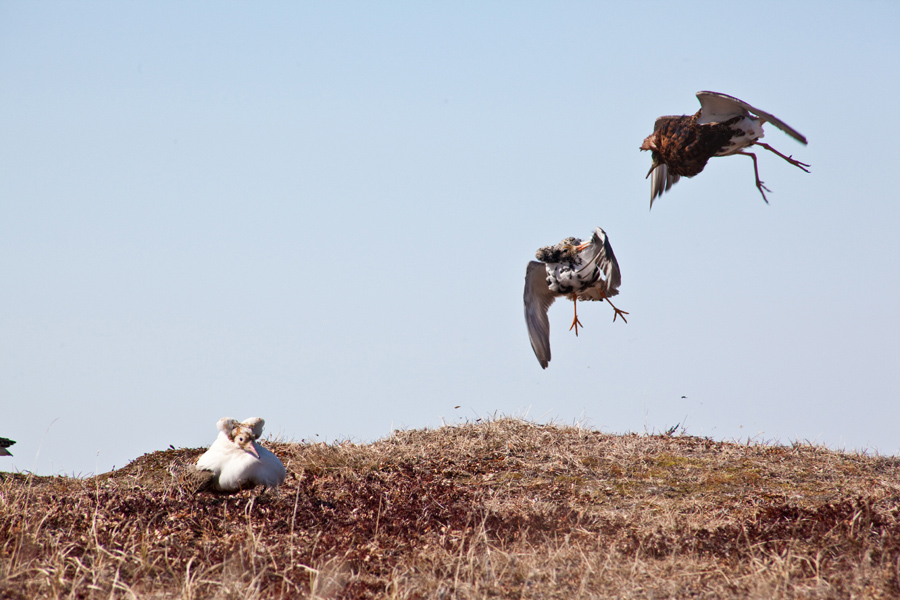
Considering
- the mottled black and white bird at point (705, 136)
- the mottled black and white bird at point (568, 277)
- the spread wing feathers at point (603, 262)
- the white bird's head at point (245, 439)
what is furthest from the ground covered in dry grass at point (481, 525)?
the mottled black and white bird at point (705, 136)

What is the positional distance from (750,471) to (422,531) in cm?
418

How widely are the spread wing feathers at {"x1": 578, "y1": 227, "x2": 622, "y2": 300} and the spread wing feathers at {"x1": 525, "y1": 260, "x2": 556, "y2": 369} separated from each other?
19.9 inches

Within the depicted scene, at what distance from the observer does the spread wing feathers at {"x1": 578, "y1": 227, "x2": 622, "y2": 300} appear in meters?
9.10

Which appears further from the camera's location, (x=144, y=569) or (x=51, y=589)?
(x=144, y=569)

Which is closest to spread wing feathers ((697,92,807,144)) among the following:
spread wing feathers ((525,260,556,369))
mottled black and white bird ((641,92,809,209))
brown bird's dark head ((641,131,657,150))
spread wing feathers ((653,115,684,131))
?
mottled black and white bird ((641,92,809,209))

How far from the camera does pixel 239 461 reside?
7.04 metres

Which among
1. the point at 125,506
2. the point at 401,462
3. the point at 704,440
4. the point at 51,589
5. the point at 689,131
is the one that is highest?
the point at 689,131

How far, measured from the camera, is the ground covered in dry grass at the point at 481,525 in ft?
16.7

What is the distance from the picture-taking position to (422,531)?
639 centimetres

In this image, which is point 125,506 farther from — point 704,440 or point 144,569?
point 704,440

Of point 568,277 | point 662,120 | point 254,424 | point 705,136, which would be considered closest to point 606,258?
point 568,277

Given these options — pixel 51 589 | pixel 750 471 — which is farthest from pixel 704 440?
pixel 51 589

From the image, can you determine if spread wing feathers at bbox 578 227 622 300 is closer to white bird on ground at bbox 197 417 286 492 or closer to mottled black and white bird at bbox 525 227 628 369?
mottled black and white bird at bbox 525 227 628 369

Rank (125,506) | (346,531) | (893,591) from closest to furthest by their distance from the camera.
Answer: (893,591)
(346,531)
(125,506)
